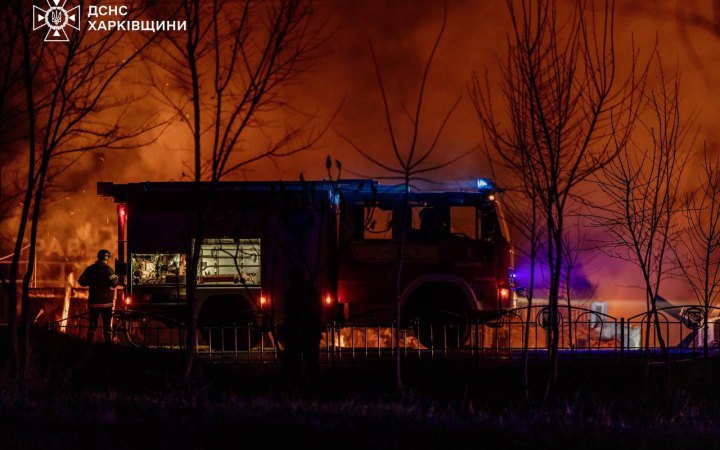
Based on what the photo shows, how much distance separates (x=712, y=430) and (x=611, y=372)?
18.7ft

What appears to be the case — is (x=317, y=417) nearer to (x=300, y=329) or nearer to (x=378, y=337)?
(x=300, y=329)

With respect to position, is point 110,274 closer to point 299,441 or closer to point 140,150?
point 299,441

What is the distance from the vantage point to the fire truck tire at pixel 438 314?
16422 mm

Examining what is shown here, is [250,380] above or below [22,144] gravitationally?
below

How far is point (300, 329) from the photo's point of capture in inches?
474

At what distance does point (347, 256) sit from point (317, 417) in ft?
27.7

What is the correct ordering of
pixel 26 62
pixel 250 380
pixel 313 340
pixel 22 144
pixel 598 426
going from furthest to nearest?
pixel 22 144
pixel 250 380
pixel 313 340
pixel 26 62
pixel 598 426

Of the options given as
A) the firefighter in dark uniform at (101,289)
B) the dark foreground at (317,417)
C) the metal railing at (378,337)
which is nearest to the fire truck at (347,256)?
the metal railing at (378,337)

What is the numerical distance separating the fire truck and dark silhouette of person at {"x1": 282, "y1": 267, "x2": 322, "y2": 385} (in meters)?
4.23

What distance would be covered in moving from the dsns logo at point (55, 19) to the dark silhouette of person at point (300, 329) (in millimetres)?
4125

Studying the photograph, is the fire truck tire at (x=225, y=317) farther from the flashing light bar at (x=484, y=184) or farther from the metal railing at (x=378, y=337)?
the flashing light bar at (x=484, y=184)

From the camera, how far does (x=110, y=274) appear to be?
1666 centimetres

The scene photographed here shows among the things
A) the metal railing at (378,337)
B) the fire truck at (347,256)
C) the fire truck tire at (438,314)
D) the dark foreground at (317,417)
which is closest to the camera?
the dark foreground at (317,417)

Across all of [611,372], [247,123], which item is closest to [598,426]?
[247,123]
